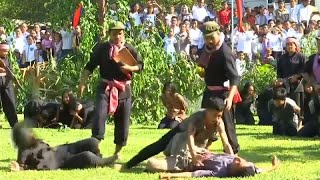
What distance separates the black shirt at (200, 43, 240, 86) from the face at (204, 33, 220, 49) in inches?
3.4

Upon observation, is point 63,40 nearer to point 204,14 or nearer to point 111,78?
point 204,14

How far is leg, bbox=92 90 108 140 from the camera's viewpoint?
33.4ft

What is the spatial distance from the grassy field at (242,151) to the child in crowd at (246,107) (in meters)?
0.96

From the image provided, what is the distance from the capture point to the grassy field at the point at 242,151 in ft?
30.2

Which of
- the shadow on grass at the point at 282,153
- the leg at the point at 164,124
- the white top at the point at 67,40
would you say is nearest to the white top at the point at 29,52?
the white top at the point at 67,40

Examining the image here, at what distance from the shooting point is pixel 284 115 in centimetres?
1442

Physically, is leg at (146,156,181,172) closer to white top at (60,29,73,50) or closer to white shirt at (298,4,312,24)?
white top at (60,29,73,50)

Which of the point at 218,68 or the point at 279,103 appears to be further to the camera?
the point at 279,103

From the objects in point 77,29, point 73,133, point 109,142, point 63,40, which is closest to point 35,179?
point 109,142

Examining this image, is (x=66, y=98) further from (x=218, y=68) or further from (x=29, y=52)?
(x=29, y=52)

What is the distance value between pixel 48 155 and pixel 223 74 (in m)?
2.26

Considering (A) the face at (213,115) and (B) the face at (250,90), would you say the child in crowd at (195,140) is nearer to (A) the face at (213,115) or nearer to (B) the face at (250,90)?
(A) the face at (213,115)

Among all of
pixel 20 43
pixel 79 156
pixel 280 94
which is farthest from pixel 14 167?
pixel 20 43

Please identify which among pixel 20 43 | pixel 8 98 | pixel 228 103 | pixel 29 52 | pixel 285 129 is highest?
pixel 20 43
